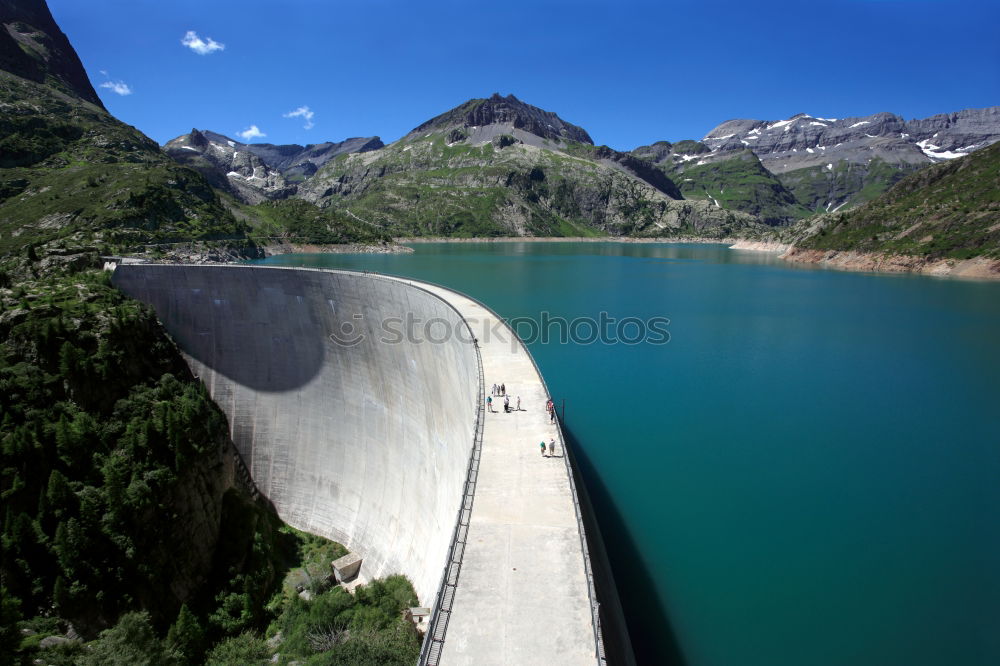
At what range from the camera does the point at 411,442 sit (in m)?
21.6

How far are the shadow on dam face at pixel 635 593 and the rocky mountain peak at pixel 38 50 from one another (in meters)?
143

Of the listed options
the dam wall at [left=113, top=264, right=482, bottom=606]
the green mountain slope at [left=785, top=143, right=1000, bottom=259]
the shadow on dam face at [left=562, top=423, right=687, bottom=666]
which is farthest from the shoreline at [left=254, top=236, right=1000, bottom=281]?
the dam wall at [left=113, top=264, right=482, bottom=606]

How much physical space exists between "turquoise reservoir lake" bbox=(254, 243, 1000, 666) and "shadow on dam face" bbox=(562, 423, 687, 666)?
0.04 m

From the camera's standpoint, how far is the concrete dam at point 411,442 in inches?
301

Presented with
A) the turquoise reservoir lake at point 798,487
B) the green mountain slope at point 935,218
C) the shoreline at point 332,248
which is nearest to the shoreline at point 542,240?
the shoreline at point 332,248

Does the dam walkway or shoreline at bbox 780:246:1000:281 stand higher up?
shoreline at bbox 780:246:1000:281

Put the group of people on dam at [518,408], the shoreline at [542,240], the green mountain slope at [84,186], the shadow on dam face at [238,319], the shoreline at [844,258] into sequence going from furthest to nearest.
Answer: the shoreline at [542,240] → the shoreline at [844,258] → the green mountain slope at [84,186] → the shadow on dam face at [238,319] → the group of people on dam at [518,408]

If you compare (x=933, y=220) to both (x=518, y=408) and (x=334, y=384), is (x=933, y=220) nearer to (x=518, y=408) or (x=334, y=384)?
(x=518, y=408)

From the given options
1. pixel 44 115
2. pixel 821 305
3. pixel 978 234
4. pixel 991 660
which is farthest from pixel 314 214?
pixel 991 660

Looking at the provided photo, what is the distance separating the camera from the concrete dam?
7.63 m

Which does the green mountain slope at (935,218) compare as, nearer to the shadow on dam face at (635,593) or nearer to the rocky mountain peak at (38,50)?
the shadow on dam face at (635,593)

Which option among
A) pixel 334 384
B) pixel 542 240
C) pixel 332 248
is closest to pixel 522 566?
pixel 334 384

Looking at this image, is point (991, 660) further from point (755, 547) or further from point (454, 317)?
point (454, 317)

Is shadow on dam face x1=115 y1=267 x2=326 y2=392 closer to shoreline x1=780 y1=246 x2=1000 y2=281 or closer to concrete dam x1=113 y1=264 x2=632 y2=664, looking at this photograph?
concrete dam x1=113 y1=264 x2=632 y2=664
